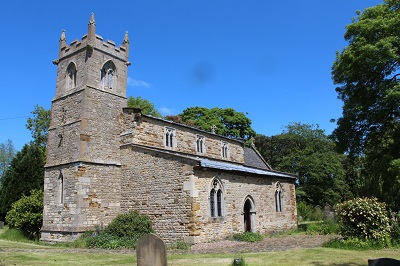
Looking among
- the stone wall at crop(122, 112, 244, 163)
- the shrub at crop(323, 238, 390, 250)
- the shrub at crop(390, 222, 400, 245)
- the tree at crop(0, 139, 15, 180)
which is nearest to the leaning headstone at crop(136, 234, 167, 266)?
the shrub at crop(323, 238, 390, 250)

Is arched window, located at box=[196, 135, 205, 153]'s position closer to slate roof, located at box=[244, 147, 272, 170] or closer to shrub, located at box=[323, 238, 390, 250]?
slate roof, located at box=[244, 147, 272, 170]

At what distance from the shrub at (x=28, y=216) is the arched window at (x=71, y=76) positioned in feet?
27.6

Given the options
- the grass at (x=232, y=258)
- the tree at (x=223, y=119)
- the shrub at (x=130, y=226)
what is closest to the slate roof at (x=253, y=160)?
the tree at (x=223, y=119)

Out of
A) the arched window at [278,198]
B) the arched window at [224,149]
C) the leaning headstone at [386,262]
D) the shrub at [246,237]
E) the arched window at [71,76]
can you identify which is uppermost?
the arched window at [71,76]

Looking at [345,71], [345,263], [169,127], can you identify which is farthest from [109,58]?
[345,263]

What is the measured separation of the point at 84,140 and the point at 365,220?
15.8m

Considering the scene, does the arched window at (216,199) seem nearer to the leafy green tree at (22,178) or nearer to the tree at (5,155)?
the leafy green tree at (22,178)

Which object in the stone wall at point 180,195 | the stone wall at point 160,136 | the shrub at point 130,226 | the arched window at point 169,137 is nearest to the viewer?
the stone wall at point 180,195

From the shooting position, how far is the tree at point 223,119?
157ft

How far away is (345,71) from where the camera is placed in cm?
2209

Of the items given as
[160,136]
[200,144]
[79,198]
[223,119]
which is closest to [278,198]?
[200,144]

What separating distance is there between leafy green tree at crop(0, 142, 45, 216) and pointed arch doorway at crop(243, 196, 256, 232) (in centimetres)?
1877

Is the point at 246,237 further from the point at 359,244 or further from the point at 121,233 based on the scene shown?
the point at 121,233

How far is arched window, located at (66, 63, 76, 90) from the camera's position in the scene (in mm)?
23344
